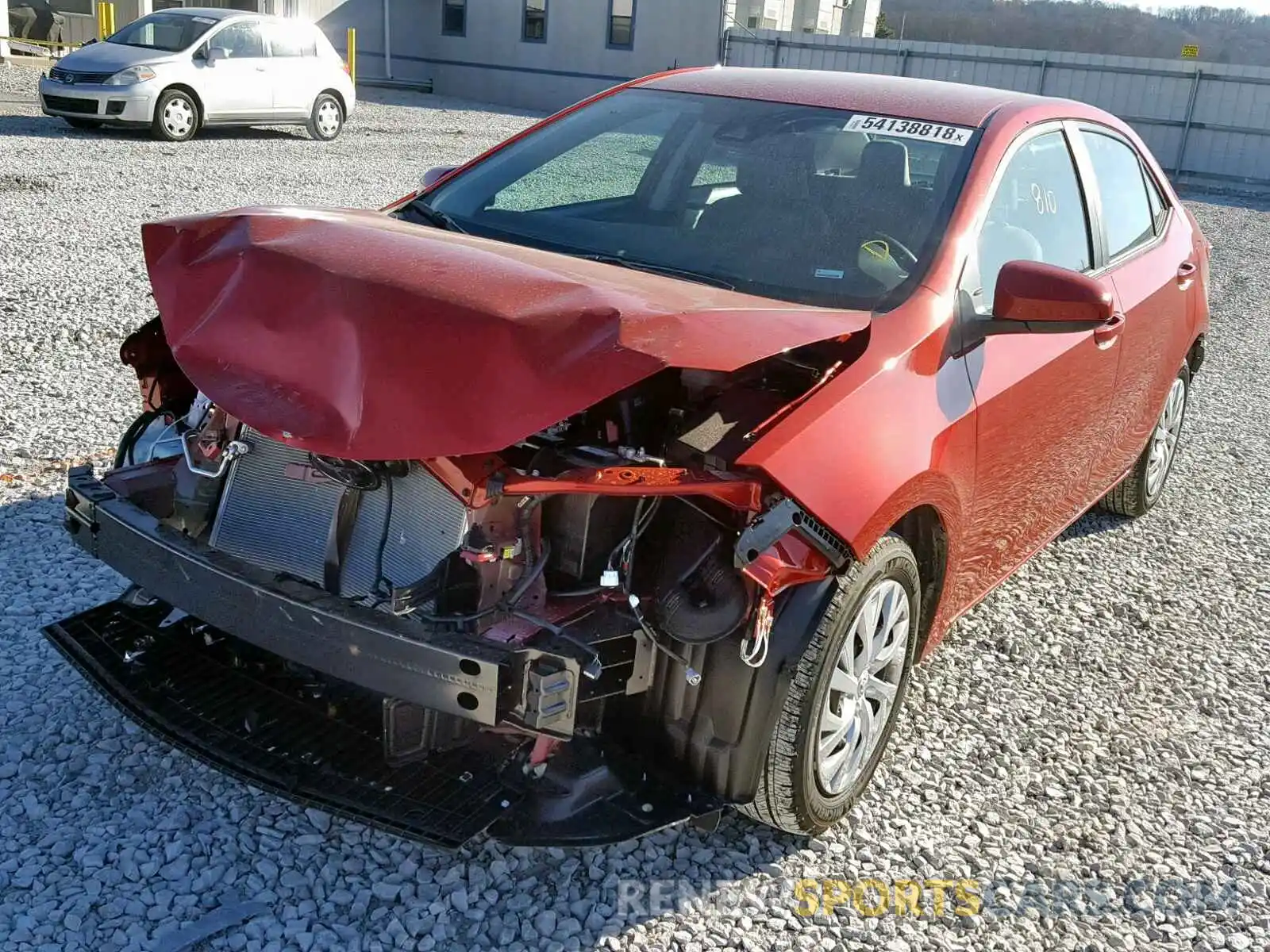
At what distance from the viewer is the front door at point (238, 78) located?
15852 millimetres

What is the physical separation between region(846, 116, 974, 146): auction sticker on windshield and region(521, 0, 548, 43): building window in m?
28.4

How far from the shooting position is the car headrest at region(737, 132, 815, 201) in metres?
3.81

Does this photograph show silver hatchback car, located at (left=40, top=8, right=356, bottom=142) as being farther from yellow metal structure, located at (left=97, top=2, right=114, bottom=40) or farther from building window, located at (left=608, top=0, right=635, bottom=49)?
building window, located at (left=608, top=0, right=635, bottom=49)

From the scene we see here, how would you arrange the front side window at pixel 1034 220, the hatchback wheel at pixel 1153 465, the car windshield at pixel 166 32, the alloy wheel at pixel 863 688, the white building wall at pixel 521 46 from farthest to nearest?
1. the white building wall at pixel 521 46
2. the car windshield at pixel 166 32
3. the hatchback wheel at pixel 1153 465
4. the front side window at pixel 1034 220
5. the alloy wheel at pixel 863 688

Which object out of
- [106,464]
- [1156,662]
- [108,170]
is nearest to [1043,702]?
[1156,662]

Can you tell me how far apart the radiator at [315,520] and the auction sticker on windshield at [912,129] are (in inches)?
79.0

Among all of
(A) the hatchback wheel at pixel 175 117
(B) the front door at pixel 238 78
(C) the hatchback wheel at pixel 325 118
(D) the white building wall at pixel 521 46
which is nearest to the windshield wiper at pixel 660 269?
(A) the hatchback wheel at pixel 175 117

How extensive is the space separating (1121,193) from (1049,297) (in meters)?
1.84

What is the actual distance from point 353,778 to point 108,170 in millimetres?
11954

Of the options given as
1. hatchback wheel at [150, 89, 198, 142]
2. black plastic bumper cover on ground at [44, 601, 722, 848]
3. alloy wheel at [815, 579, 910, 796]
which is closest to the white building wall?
hatchback wheel at [150, 89, 198, 142]

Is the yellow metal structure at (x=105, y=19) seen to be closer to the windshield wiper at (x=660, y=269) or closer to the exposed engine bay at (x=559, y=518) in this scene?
the windshield wiper at (x=660, y=269)

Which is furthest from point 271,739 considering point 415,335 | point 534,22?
point 534,22

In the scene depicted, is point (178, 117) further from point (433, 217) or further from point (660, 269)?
point (660, 269)

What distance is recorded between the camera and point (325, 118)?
17750 millimetres
